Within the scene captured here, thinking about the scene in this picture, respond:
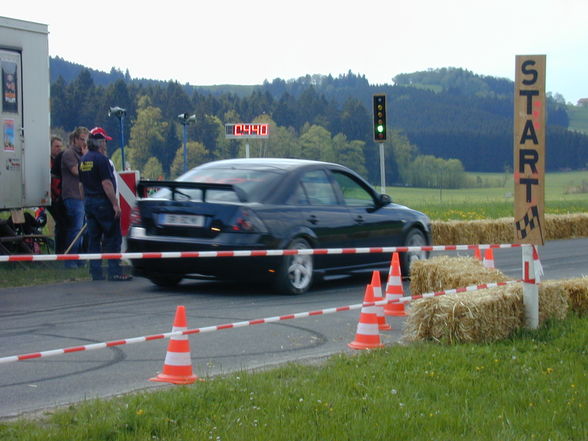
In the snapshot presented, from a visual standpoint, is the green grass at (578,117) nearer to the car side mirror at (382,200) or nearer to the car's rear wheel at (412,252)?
the car's rear wheel at (412,252)

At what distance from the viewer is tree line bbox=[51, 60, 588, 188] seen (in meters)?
61.5

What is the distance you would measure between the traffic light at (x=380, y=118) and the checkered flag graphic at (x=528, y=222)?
13.3m

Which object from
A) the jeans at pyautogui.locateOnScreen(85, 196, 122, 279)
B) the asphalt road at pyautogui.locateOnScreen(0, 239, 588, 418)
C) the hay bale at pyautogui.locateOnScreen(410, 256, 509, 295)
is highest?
the jeans at pyautogui.locateOnScreen(85, 196, 122, 279)

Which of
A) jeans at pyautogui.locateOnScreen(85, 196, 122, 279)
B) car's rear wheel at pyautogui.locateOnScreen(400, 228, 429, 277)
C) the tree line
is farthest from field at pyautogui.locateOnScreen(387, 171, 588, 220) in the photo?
jeans at pyautogui.locateOnScreen(85, 196, 122, 279)

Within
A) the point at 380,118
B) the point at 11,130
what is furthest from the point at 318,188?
the point at 380,118

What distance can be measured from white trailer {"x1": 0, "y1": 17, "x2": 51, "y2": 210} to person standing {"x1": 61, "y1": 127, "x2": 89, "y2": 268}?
1.21ft

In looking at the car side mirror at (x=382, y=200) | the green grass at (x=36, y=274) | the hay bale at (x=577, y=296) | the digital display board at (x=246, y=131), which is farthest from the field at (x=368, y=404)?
the digital display board at (x=246, y=131)

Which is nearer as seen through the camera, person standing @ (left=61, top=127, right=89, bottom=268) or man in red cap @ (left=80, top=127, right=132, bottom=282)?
man in red cap @ (left=80, top=127, right=132, bottom=282)

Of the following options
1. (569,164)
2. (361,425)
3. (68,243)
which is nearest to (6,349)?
(361,425)

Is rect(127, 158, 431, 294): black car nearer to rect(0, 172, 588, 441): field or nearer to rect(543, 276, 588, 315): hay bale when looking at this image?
rect(543, 276, 588, 315): hay bale

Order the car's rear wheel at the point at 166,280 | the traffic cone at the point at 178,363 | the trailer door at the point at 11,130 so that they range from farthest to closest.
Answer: the trailer door at the point at 11,130 < the car's rear wheel at the point at 166,280 < the traffic cone at the point at 178,363

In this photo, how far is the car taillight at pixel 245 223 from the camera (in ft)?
34.9

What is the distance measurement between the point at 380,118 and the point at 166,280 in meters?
10.6

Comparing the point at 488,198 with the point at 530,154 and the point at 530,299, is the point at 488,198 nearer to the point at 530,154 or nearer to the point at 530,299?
the point at 530,299
